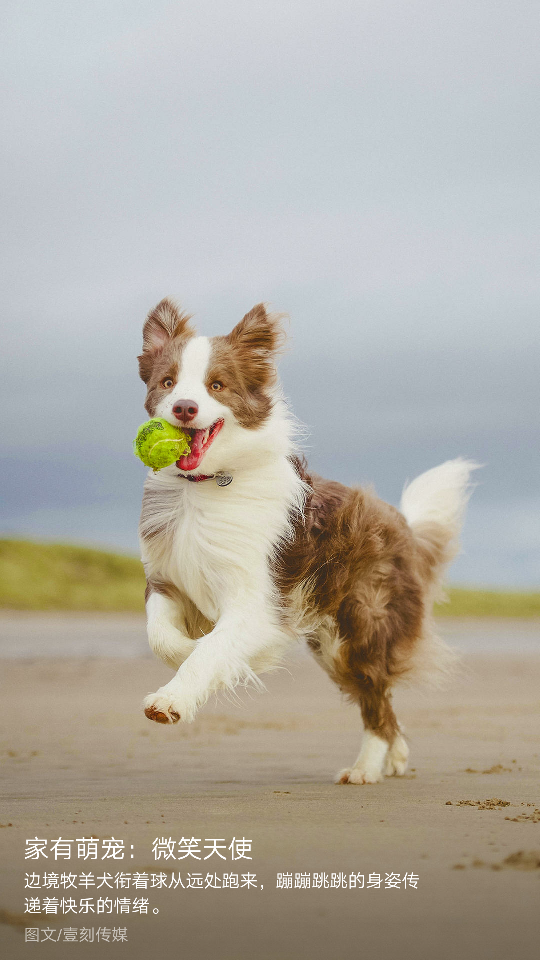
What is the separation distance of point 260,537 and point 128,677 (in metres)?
9.84

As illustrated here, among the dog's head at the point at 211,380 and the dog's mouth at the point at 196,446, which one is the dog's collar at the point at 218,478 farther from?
the dog's mouth at the point at 196,446

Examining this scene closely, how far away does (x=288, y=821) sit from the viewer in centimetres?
486

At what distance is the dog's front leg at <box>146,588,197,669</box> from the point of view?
5.90 meters

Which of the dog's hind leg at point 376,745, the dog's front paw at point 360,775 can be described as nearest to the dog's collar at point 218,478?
the dog's hind leg at point 376,745

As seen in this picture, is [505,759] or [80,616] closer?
[505,759]

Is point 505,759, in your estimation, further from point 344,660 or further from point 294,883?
point 294,883

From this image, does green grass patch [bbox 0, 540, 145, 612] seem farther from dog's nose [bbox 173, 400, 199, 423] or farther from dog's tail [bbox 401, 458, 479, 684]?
dog's nose [bbox 173, 400, 199, 423]

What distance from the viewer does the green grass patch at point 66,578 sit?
31.0 m

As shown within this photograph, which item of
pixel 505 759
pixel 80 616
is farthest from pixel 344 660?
pixel 80 616

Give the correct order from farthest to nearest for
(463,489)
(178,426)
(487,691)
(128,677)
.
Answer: (128,677)
(487,691)
(463,489)
(178,426)

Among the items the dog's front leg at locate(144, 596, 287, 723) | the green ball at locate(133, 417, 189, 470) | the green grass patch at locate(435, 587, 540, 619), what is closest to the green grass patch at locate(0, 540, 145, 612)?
the green grass patch at locate(435, 587, 540, 619)

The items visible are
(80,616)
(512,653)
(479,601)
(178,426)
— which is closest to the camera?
(178,426)

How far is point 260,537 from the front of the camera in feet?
20.1

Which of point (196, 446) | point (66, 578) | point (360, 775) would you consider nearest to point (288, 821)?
point (360, 775)
